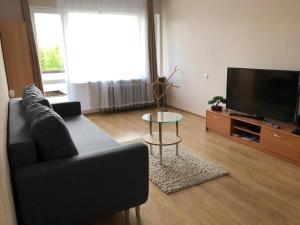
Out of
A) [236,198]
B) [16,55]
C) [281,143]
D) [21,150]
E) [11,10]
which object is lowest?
[236,198]

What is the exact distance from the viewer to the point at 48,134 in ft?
5.41

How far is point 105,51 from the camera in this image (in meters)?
5.26

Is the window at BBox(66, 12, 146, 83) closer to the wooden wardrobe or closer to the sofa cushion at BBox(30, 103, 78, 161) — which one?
the wooden wardrobe

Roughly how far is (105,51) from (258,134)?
3456mm

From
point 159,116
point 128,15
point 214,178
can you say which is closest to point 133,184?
point 214,178

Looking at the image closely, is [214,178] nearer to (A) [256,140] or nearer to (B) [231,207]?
(B) [231,207]

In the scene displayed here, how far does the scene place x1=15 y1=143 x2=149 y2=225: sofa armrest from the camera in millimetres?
1566

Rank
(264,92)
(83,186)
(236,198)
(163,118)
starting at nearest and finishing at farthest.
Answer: (83,186) < (236,198) < (163,118) < (264,92)

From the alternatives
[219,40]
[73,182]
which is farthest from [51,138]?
[219,40]

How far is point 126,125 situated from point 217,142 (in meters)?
1.76

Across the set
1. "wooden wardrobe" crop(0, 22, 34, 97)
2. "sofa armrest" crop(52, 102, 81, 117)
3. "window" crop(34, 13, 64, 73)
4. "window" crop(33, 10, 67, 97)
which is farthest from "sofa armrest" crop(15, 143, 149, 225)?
"window" crop(34, 13, 64, 73)

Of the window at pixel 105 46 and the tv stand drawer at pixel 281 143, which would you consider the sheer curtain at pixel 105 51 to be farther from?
the tv stand drawer at pixel 281 143

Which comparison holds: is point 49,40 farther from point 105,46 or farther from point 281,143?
point 281,143

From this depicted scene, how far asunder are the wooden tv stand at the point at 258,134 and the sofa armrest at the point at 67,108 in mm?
2130
